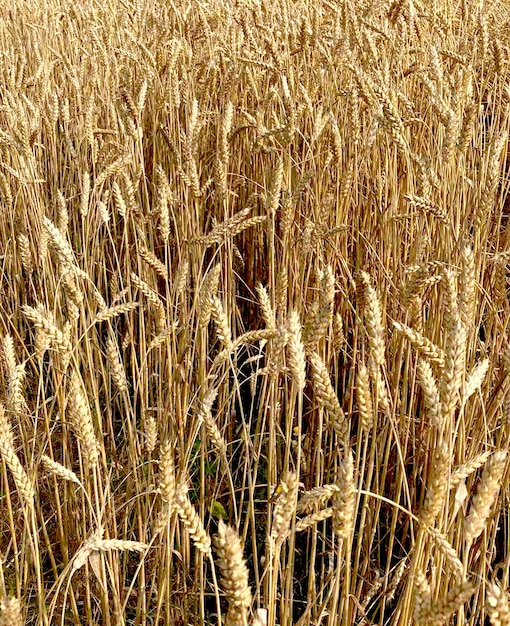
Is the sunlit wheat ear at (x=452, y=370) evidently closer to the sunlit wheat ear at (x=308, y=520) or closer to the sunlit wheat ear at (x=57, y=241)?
the sunlit wheat ear at (x=308, y=520)

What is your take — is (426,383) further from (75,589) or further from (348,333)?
(348,333)

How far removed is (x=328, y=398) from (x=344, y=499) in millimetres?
160

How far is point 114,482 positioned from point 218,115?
3.73 ft

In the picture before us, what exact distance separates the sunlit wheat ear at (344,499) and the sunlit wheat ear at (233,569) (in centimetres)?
13

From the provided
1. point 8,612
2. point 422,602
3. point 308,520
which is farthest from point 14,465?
point 422,602

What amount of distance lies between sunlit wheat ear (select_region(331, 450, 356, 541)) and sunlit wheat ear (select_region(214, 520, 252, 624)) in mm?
130

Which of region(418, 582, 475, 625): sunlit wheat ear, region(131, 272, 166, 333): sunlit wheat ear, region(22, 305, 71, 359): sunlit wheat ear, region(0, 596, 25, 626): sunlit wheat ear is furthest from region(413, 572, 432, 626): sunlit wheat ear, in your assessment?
region(131, 272, 166, 333): sunlit wheat ear

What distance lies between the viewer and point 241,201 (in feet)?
7.60

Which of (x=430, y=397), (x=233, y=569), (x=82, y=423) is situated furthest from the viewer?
(x=82, y=423)

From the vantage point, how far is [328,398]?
2.63 feet

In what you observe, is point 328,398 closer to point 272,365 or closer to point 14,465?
point 272,365

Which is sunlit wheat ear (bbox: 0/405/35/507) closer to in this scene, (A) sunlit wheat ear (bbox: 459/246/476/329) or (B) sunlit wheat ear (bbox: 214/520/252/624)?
(B) sunlit wheat ear (bbox: 214/520/252/624)

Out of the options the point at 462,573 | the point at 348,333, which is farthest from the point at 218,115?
the point at 462,573

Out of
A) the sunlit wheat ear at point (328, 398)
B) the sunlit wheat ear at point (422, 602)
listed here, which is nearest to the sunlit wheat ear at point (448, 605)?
the sunlit wheat ear at point (422, 602)
